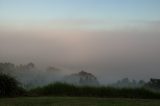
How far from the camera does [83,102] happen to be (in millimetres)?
19547

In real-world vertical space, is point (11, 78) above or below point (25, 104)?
above

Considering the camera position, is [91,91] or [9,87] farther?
[91,91]

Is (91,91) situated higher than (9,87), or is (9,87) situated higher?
(9,87)

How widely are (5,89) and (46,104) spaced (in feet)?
15.9

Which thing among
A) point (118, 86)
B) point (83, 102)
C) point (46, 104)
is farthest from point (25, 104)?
point (118, 86)

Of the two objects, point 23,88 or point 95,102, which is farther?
point 23,88

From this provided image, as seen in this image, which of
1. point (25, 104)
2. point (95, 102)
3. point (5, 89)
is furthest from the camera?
point (5, 89)

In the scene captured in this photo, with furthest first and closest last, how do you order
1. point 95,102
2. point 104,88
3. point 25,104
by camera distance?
point 104,88 → point 95,102 → point 25,104

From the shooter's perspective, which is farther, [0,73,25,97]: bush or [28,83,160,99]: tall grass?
[28,83,160,99]: tall grass

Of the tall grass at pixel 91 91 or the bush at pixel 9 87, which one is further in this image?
the tall grass at pixel 91 91

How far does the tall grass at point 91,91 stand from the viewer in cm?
2370

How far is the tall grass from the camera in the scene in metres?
23.7

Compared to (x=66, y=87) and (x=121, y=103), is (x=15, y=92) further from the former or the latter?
(x=121, y=103)

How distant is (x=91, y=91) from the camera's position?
23906 mm
